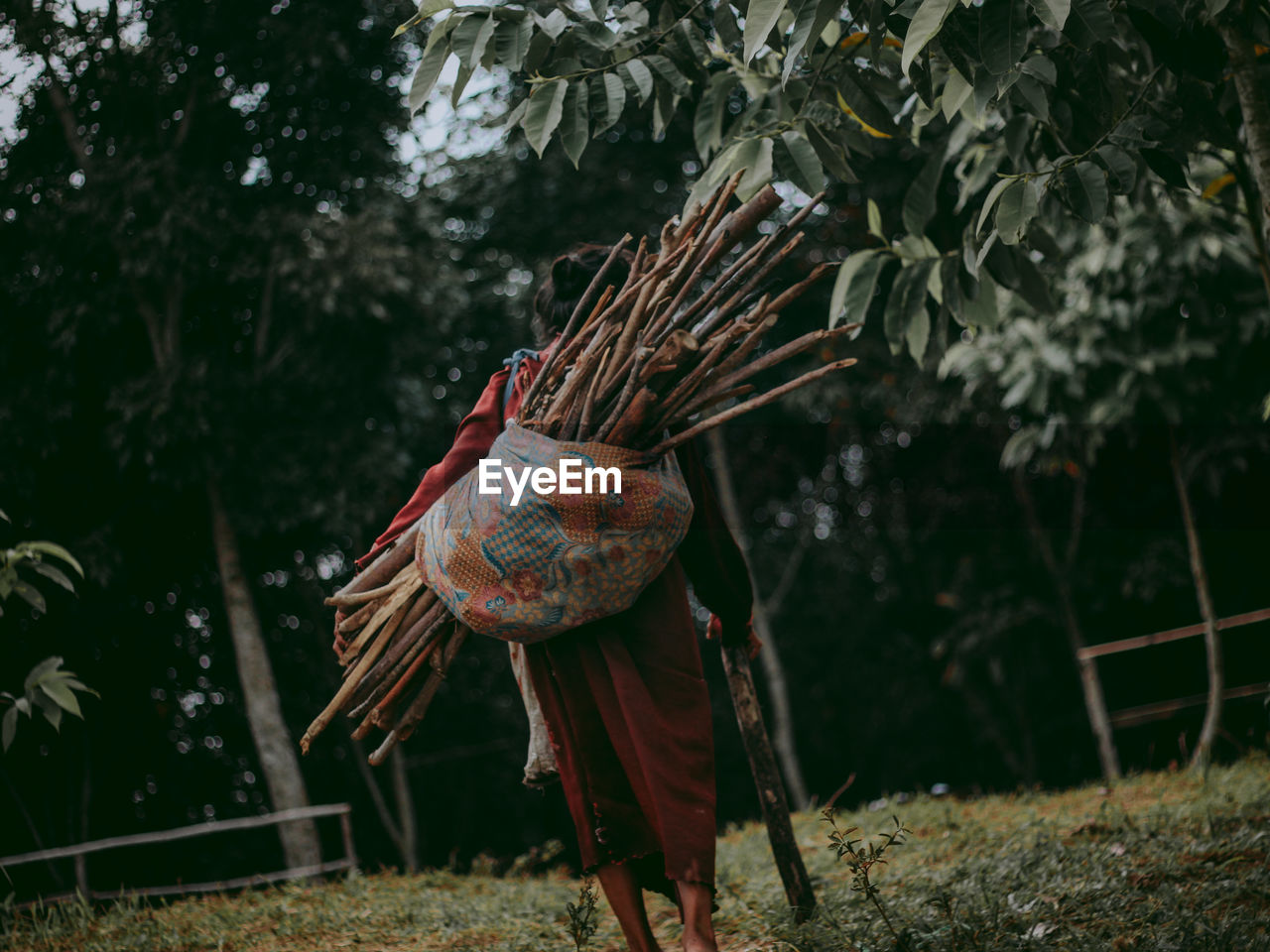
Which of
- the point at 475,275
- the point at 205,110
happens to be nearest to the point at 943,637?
the point at 475,275

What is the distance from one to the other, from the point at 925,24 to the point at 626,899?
197cm

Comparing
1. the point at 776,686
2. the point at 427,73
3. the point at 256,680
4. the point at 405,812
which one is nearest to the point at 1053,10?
the point at 427,73

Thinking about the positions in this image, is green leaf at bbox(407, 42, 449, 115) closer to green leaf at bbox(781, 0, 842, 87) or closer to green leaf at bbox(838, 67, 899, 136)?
green leaf at bbox(781, 0, 842, 87)

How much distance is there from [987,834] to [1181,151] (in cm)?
261

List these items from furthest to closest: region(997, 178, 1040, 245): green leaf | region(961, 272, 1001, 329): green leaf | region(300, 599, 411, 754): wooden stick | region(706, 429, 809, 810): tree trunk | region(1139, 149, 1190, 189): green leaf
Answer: region(706, 429, 809, 810): tree trunk < region(961, 272, 1001, 329): green leaf < region(300, 599, 411, 754): wooden stick < region(1139, 149, 1190, 189): green leaf < region(997, 178, 1040, 245): green leaf

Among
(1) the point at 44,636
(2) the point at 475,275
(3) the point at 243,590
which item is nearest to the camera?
(1) the point at 44,636

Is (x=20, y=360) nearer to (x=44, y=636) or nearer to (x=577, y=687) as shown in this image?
(x=44, y=636)

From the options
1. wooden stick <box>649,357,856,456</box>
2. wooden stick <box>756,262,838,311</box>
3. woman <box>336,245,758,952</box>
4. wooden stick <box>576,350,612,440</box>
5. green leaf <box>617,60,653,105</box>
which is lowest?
woman <box>336,245,758,952</box>

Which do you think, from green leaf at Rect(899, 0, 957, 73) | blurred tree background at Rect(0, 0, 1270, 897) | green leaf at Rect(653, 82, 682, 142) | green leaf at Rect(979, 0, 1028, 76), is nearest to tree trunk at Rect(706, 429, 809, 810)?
blurred tree background at Rect(0, 0, 1270, 897)

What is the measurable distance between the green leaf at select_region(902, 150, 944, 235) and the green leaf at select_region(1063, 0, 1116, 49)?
2.66 ft

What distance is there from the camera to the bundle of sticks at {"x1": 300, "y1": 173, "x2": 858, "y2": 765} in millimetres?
2326

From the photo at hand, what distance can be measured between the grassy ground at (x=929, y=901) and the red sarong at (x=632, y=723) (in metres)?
0.50

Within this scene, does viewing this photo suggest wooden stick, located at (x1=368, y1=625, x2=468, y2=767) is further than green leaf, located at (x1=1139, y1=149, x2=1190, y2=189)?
Yes

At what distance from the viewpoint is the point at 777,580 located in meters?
10.2
